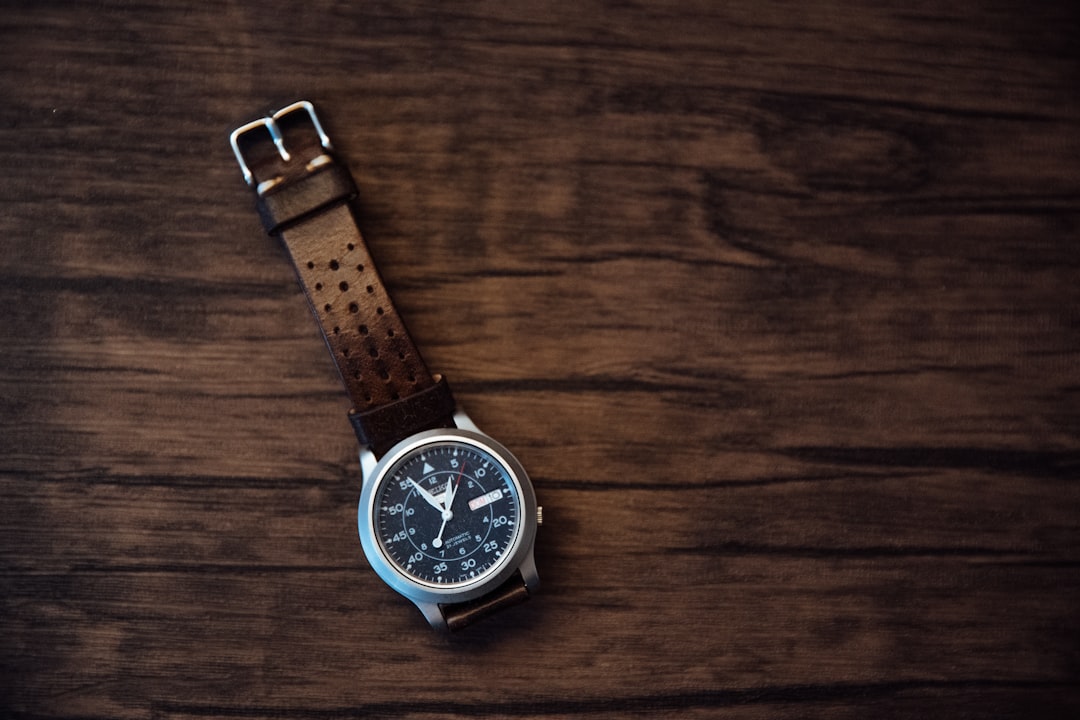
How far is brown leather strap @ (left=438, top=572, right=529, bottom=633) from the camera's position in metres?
1.29

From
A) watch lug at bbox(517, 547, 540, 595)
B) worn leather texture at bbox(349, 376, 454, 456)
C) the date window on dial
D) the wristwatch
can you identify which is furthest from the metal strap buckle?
watch lug at bbox(517, 547, 540, 595)

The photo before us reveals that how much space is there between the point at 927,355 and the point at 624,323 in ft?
1.43

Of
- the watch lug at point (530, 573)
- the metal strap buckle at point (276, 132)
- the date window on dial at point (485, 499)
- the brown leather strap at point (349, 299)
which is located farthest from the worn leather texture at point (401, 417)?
the metal strap buckle at point (276, 132)

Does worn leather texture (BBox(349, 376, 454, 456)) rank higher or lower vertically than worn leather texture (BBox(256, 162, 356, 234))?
lower

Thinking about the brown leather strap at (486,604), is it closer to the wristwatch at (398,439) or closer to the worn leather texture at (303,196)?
the wristwatch at (398,439)

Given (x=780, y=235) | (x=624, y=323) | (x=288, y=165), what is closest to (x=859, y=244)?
(x=780, y=235)

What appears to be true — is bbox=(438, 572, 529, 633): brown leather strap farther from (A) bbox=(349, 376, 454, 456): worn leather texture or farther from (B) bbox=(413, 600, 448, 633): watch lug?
(A) bbox=(349, 376, 454, 456): worn leather texture

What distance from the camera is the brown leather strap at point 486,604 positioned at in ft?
4.23

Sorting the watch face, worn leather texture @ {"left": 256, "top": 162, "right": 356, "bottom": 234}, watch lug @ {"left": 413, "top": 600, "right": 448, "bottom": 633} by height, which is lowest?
watch lug @ {"left": 413, "top": 600, "right": 448, "bottom": 633}

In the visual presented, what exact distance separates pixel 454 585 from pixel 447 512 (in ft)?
0.31

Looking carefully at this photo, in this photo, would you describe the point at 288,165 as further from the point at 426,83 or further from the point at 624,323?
the point at 624,323

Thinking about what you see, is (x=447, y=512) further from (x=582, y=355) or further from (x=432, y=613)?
(x=582, y=355)

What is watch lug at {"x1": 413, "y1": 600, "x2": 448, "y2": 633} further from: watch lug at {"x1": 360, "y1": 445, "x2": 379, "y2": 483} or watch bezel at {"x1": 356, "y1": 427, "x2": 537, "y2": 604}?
watch lug at {"x1": 360, "y1": 445, "x2": 379, "y2": 483}

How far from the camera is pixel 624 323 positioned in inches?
54.3
